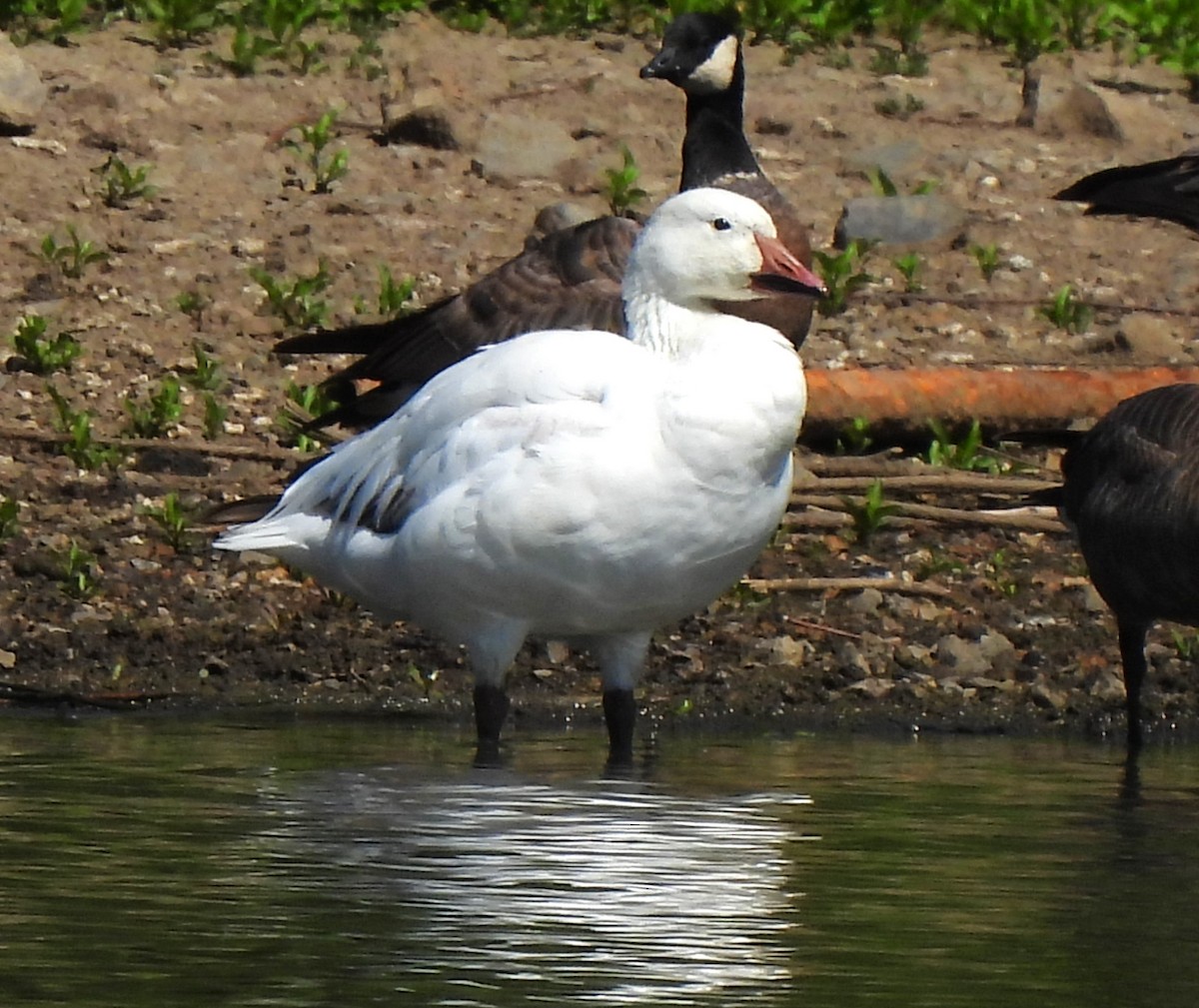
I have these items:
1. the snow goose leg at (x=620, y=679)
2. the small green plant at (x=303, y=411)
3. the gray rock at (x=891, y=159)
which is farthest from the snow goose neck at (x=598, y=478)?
the gray rock at (x=891, y=159)

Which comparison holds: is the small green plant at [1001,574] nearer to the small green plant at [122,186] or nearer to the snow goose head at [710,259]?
the snow goose head at [710,259]

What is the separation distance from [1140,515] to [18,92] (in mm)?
6612

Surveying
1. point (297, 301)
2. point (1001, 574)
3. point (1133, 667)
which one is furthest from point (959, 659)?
point (297, 301)

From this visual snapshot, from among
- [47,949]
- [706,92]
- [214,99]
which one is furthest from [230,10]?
[47,949]

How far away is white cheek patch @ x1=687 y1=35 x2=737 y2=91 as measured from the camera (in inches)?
464

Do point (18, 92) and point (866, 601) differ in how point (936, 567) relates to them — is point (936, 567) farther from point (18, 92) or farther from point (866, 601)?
point (18, 92)

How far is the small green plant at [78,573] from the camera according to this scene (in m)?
9.25

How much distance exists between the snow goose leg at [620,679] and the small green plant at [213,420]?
10.5 feet

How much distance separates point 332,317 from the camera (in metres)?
12.0

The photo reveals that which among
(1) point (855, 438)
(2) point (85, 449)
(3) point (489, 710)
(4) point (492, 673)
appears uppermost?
(1) point (855, 438)

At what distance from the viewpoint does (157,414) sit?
35.2 feet

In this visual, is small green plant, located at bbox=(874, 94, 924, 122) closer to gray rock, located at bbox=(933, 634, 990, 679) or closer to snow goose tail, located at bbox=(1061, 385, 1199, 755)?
snow goose tail, located at bbox=(1061, 385, 1199, 755)

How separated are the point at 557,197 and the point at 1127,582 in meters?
5.19

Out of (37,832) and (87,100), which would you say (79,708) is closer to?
(37,832)
